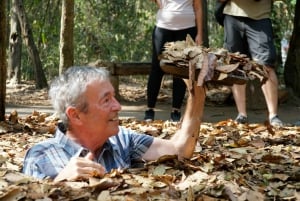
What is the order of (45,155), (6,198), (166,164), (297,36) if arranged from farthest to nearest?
(297,36), (166,164), (45,155), (6,198)

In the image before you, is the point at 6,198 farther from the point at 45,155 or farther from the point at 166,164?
the point at 166,164

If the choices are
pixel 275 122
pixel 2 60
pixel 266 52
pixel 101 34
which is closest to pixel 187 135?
pixel 275 122

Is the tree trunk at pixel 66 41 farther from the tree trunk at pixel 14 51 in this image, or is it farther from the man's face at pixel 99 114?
the tree trunk at pixel 14 51

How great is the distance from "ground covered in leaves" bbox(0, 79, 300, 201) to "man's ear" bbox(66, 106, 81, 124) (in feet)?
0.98

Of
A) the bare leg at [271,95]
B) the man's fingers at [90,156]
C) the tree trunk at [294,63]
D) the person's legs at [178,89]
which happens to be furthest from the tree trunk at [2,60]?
the tree trunk at [294,63]

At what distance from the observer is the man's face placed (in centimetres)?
264

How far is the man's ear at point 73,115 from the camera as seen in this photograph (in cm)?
266

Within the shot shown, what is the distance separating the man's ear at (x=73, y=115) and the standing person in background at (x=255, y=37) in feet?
9.58

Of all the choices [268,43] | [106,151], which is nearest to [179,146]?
[106,151]

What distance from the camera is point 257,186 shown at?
8.80 ft

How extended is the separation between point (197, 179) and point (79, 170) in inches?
21.3

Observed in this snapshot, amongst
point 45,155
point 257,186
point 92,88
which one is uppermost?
point 92,88

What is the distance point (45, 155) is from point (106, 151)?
0.29m

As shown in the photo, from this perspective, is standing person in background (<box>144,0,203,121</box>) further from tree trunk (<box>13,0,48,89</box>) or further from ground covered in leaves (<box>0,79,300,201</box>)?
tree trunk (<box>13,0,48,89</box>)
